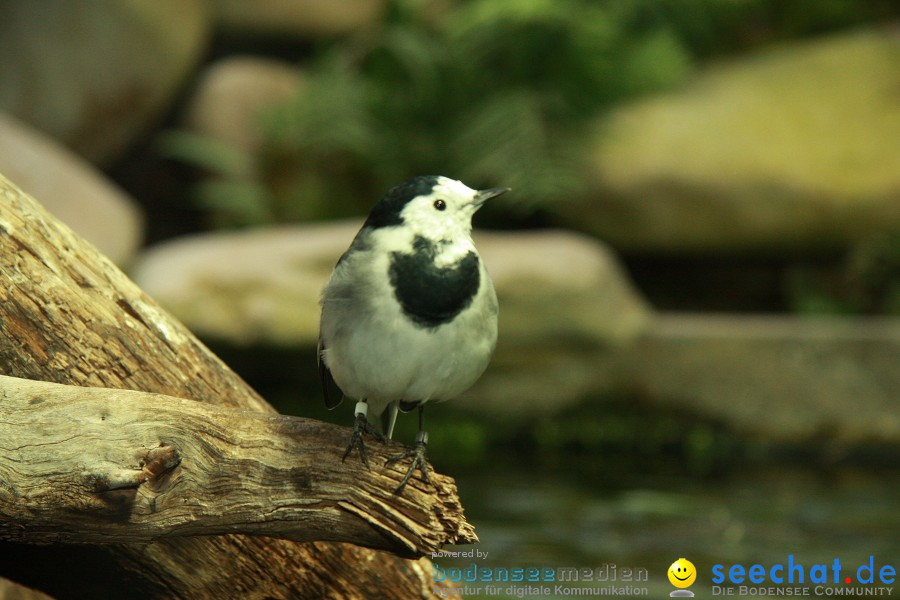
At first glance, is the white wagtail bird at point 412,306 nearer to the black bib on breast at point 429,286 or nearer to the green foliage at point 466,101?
the black bib on breast at point 429,286

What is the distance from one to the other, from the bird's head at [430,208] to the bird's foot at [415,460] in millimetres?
452

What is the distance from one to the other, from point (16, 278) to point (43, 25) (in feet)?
18.4

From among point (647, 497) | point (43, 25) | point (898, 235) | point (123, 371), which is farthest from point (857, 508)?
point (43, 25)

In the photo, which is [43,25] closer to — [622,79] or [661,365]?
[622,79]

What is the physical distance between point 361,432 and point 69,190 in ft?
16.6

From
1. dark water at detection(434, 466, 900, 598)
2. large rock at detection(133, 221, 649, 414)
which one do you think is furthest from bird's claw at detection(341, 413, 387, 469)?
large rock at detection(133, 221, 649, 414)

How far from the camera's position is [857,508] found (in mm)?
5258

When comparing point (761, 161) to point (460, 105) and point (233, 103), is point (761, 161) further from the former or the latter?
point (233, 103)

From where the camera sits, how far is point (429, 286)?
214 cm

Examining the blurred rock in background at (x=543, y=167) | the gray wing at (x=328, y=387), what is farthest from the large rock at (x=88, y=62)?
the gray wing at (x=328, y=387)

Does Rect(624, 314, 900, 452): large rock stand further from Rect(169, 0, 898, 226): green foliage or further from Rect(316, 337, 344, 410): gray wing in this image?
Rect(316, 337, 344, 410): gray wing

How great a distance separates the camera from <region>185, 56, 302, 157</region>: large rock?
787 centimetres

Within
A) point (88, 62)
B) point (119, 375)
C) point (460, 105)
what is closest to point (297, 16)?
point (460, 105)

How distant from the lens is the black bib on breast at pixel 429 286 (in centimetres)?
214
